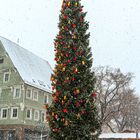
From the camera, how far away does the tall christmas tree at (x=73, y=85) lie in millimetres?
13234

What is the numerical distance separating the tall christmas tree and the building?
70.9 feet

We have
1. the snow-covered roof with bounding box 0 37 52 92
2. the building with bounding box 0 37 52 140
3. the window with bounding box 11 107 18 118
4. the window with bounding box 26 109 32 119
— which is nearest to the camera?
the building with bounding box 0 37 52 140

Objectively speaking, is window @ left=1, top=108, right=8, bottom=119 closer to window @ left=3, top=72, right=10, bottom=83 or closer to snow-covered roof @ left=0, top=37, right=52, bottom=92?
window @ left=3, top=72, right=10, bottom=83

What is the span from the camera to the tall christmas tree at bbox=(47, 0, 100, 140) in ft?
Result: 43.4

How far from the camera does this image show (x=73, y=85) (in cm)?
1380

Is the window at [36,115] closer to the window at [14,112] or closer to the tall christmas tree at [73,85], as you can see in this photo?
the window at [14,112]

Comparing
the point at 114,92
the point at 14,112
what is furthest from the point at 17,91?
the point at 114,92

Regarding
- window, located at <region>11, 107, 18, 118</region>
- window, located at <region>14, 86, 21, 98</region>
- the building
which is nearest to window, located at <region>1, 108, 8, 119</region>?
the building

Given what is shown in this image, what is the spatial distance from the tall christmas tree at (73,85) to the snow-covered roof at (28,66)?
71.3ft

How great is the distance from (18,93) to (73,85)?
23114 mm

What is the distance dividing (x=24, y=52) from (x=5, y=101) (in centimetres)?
885

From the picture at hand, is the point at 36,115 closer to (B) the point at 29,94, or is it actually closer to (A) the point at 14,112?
(B) the point at 29,94

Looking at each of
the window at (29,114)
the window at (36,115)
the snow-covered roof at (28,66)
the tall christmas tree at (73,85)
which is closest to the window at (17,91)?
the snow-covered roof at (28,66)

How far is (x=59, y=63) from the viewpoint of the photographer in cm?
1412
